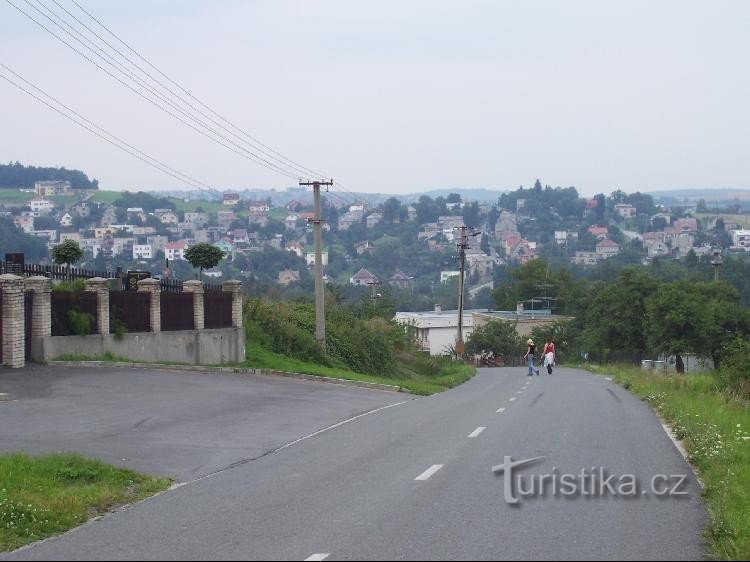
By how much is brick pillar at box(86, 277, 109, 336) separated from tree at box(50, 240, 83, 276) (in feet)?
A: 14.7

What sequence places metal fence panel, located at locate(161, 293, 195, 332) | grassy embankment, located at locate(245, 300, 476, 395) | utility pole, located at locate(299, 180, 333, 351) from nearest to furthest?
metal fence panel, located at locate(161, 293, 195, 332) < grassy embankment, located at locate(245, 300, 476, 395) < utility pole, located at locate(299, 180, 333, 351)

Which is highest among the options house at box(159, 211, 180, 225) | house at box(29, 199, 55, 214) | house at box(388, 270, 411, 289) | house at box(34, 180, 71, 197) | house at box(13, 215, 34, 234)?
house at box(34, 180, 71, 197)

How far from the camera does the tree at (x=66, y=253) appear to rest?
3428cm

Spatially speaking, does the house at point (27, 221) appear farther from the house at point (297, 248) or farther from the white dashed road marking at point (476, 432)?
the white dashed road marking at point (476, 432)

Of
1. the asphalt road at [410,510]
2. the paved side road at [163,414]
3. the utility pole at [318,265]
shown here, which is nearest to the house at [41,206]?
the utility pole at [318,265]

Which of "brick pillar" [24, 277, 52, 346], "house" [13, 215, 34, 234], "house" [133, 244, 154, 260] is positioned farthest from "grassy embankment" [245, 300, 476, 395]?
"house" [13, 215, 34, 234]

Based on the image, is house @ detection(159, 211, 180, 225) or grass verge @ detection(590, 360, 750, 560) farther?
house @ detection(159, 211, 180, 225)

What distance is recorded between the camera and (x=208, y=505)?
37.1 ft

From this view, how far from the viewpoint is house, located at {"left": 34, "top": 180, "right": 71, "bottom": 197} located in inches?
6521

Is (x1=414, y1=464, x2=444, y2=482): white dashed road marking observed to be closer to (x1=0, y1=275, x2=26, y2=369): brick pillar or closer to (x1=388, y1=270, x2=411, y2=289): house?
(x1=0, y1=275, x2=26, y2=369): brick pillar

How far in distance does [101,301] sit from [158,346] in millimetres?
A: 3590

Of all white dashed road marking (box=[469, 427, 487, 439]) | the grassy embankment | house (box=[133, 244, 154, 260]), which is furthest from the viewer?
house (box=[133, 244, 154, 260])

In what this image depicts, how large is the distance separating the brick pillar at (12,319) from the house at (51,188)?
142749 millimetres

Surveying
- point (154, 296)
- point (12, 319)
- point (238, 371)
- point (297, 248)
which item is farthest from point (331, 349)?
point (297, 248)
